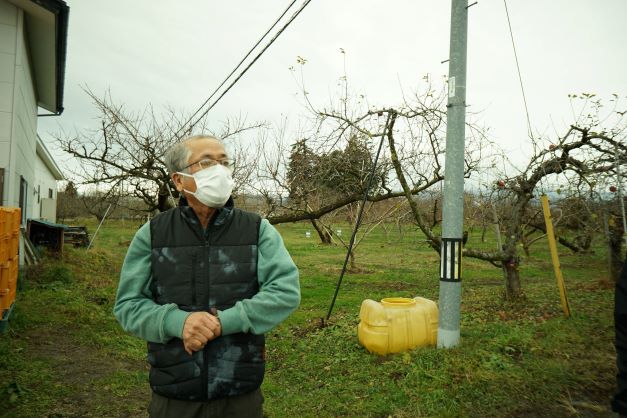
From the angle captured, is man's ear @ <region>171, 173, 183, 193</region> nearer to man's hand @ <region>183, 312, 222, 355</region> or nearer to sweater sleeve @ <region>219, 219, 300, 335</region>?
sweater sleeve @ <region>219, 219, 300, 335</region>

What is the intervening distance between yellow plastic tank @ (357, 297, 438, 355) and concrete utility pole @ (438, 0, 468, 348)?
374 millimetres

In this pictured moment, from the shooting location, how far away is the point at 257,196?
433 inches

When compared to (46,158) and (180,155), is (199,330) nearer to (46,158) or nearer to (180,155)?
(180,155)

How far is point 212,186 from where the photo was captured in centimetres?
200

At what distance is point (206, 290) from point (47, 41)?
9365 mm

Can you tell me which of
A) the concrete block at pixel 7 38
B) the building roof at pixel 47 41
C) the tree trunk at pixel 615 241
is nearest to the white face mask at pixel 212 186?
the building roof at pixel 47 41

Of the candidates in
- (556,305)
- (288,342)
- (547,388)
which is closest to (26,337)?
(288,342)

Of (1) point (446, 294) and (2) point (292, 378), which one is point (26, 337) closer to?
(2) point (292, 378)

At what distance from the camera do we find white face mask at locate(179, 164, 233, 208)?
1995mm

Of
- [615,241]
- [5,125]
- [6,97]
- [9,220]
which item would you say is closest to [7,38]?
[6,97]

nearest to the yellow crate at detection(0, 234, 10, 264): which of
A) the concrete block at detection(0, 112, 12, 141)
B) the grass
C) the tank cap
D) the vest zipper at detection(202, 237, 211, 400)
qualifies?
the grass

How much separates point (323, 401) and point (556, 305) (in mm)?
4383

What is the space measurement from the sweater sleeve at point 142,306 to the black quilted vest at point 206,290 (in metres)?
0.05

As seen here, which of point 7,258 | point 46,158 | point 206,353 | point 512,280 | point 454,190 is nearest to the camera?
point 206,353
